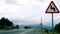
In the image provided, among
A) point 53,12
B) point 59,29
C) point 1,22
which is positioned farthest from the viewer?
point 1,22

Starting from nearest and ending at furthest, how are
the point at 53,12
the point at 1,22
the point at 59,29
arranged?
the point at 53,12 < the point at 59,29 < the point at 1,22

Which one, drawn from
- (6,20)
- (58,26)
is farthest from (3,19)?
(58,26)

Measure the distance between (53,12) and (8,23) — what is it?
3500 inches

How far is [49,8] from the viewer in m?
14.9

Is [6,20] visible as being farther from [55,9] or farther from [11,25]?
[55,9]

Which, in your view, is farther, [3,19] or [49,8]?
[3,19]

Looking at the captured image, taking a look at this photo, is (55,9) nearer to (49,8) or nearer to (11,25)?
(49,8)

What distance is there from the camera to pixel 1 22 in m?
102

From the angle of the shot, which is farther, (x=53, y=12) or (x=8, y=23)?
(x=8, y=23)

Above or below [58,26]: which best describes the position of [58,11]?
above

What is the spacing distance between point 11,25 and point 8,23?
1826mm

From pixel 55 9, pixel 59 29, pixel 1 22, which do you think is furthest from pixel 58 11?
pixel 1 22

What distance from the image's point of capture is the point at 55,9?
14859mm

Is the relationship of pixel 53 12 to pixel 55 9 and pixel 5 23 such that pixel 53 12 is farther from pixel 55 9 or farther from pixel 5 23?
pixel 5 23
